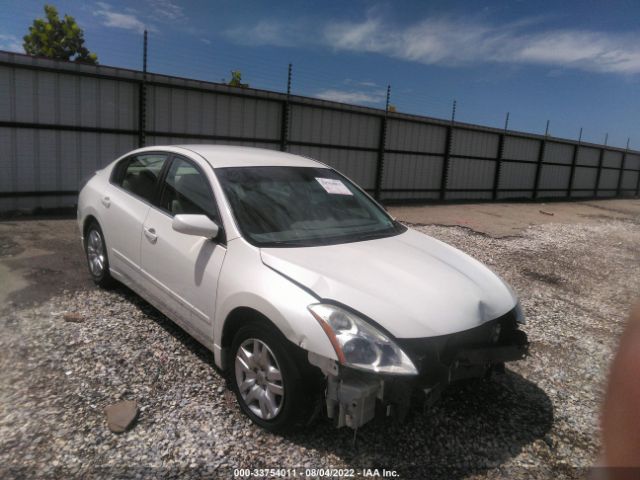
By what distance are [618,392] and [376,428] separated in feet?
7.13

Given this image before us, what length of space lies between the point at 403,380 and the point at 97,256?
12.1 feet

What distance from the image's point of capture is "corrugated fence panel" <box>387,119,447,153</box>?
48.2 ft

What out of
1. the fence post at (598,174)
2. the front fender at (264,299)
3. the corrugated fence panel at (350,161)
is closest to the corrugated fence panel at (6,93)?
the corrugated fence panel at (350,161)

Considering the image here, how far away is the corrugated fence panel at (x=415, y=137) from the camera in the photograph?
14.7m

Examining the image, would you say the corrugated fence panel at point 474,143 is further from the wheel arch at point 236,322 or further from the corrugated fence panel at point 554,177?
the wheel arch at point 236,322

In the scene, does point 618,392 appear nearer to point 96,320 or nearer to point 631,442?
point 631,442

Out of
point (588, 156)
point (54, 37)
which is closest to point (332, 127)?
point (588, 156)

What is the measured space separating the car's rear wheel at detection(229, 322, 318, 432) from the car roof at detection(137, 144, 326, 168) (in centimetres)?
144

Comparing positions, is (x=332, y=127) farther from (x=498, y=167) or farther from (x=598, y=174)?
(x=598, y=174)

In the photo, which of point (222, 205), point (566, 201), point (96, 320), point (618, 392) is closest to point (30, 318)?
point (96, 320)

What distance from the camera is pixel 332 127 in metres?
13.2

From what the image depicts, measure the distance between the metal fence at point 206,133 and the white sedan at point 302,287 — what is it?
5.77 m

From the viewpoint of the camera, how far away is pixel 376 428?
290 centimetres

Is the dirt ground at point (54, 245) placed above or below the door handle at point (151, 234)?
below
